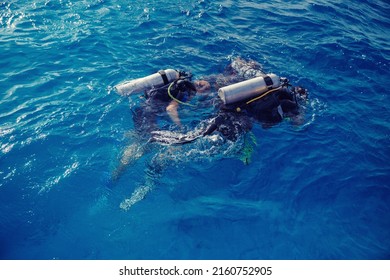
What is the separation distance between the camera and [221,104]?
7676mm

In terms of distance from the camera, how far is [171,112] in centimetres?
750

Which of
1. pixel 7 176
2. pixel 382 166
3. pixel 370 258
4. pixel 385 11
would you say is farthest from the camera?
pixel 385 11

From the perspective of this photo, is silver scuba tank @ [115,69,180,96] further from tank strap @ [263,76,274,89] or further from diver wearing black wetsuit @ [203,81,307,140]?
tank strap @ [263,76,274,89]

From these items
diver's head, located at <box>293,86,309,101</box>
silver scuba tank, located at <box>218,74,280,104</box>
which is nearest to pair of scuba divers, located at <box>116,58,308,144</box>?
silver scuba tank, located at <box>218,74,280,104</box>

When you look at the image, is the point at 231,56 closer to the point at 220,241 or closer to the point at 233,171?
the point at 233,171

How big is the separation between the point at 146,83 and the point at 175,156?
2.17 meters

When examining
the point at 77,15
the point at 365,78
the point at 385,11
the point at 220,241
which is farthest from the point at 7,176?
the point at 385,11

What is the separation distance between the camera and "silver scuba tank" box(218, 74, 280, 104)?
6953 millimetres

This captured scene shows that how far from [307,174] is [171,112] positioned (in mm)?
3634

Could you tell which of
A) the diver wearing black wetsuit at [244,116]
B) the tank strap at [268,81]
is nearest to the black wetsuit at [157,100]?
the diver wearing black wetsuit at [244,116]

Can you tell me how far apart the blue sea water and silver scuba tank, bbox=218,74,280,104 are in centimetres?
94

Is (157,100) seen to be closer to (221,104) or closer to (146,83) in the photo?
(146,83)

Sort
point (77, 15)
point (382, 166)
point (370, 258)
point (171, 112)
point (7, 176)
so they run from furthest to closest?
point (77, 15) → point (171, 112) → point (382, 166) → point (7, 176) → point (370, 258)

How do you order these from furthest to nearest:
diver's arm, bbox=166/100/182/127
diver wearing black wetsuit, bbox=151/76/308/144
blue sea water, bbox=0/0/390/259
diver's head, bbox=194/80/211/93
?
diver's head, bbox=194/80/211/93 < diver's arm, bbox=166/100/182/127 < diver wearing black wetsuit, bbox=151/76/308/144 < blue sea water, bbox=0/0/390/259
